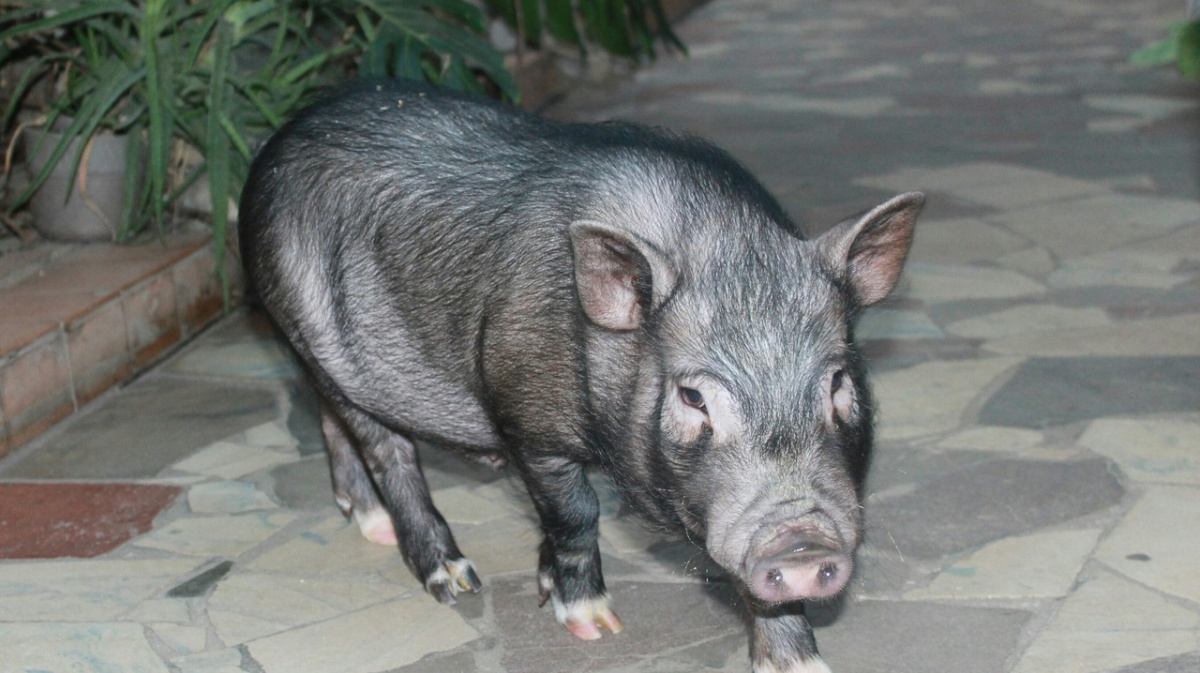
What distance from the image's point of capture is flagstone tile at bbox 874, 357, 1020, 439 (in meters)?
4.62

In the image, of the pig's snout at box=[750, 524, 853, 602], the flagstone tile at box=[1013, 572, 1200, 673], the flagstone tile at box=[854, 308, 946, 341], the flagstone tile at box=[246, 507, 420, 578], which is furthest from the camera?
the flagstone tile at box=[854, 308, 946, 341]

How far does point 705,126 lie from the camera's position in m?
8.71

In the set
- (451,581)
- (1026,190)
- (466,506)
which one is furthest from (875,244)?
(1026,190)

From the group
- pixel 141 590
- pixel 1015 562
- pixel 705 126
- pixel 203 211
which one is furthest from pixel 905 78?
pixel 141 590

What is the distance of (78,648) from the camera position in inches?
136

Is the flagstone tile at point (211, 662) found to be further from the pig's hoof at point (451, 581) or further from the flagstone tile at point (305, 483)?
the flagstone tile at point (305, 483)

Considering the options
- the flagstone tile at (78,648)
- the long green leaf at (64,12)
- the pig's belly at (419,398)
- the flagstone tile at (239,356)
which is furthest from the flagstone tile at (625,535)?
the long green leaf at (64,12)

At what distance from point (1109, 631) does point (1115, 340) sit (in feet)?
6.62

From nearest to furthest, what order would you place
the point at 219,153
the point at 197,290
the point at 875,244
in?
the point at 875,244 < the point at 219,153 < the point at 197,290

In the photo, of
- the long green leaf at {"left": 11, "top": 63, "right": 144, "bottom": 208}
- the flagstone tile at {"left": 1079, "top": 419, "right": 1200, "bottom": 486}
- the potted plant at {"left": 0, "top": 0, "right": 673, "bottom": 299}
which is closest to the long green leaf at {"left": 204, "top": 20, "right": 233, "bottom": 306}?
the potted plant at {"left": 0, "top": 0, "right": 673, "bottom": 299}

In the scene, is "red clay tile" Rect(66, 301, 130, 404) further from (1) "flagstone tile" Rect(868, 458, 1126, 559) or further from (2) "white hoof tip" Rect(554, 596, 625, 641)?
(1) "flagstone tile" Rect(868, 458, 1126, 559)

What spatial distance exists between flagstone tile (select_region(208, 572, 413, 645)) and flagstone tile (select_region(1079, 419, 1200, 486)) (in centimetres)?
198

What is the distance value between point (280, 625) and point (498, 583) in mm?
526

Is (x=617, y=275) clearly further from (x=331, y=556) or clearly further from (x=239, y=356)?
(x=239, y=356)
